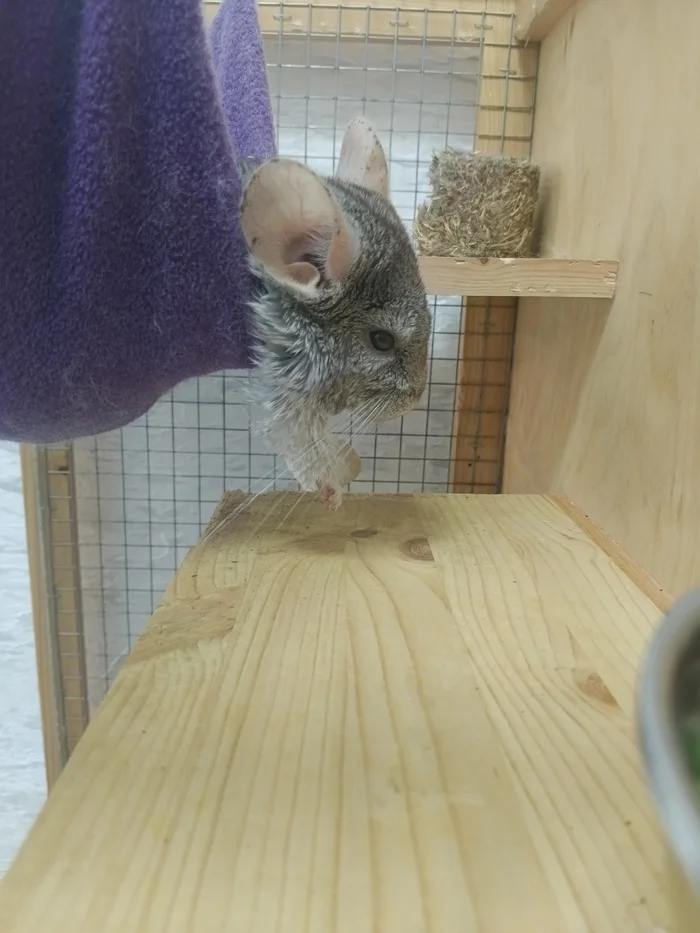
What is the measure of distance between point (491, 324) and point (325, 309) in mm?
854

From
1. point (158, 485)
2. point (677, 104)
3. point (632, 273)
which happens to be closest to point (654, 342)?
point (632, 273)

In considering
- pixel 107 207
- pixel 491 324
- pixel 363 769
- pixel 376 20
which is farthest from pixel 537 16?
pixel 363 769

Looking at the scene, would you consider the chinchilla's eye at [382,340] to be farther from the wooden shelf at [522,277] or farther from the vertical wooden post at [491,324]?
the vertical wooden post at [491,324]

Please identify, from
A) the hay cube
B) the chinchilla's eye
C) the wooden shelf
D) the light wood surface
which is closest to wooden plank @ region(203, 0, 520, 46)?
the hay cube

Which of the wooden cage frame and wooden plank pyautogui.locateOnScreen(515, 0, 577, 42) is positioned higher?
wooden plank pyautogui.locateOnScreen(515, 0, 577, 42)

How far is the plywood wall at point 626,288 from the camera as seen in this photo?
2.60ft

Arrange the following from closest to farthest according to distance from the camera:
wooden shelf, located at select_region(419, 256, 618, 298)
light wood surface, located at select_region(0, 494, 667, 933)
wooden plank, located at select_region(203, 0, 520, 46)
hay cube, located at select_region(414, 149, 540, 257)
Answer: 1. light wood surface, located at select_region(0, 494, 667, 933)
2. wooden shelf, located at select_region(419, 256, 618, 298)
3. hay cube, located at select_region(414, 149, 540, 257)
4. wooden plank, located at select_region(203, 0, 520, 46)

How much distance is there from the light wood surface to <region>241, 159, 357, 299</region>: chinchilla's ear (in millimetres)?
339

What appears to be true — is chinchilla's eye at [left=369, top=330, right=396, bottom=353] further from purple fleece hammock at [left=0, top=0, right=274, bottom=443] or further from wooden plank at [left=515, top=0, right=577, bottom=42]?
wooden plank at [left=515, top=0, right=577, bottom=42]

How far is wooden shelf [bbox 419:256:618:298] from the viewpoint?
1027mm

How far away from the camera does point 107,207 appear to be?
1.75ft

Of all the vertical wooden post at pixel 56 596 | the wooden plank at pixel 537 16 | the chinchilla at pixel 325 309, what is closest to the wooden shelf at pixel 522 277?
the chinchilla at pixel 325 309

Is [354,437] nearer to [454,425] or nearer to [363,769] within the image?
[454,425]

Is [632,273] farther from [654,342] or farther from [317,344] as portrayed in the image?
[317,344]
